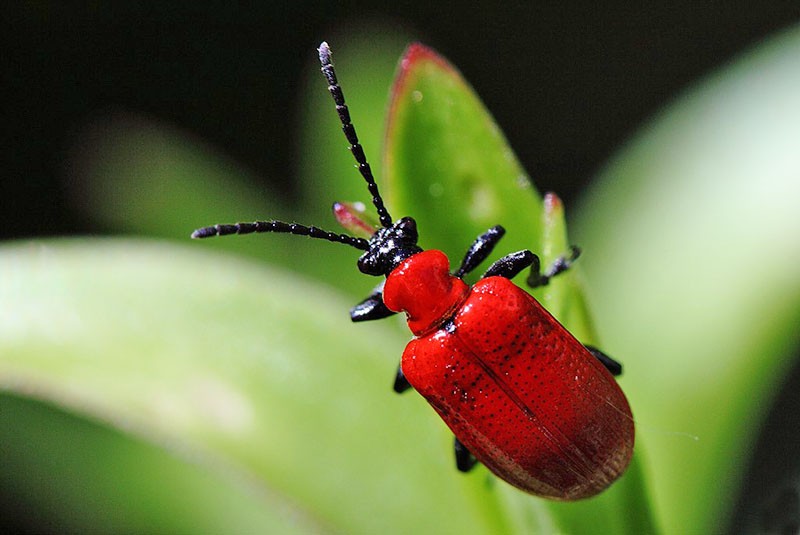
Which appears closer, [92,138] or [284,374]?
[284,374]

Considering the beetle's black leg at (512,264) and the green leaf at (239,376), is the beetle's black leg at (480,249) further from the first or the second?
the green leaf at (239,376)

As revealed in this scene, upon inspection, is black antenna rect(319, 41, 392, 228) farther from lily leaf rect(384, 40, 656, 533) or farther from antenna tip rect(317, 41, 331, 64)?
lily leaf rect(384, 40, 656, 533)

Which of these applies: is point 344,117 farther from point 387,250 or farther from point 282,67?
point 282,67

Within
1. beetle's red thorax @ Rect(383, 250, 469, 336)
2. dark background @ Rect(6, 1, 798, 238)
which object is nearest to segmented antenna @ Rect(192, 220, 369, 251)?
beetle's red thorax @ Rect(383, 250, 469, 336)

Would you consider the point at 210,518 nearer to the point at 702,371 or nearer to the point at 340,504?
the point at 340,504

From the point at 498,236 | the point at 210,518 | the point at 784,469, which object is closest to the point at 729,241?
the point at 784,469
